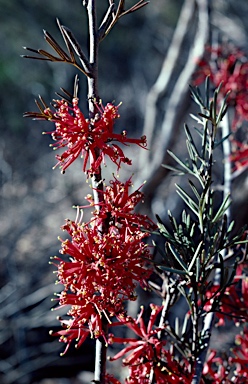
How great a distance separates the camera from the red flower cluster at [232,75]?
1.00m

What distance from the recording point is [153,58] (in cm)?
477

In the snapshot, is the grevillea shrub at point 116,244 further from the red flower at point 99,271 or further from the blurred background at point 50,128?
the blurred background at point 50,128

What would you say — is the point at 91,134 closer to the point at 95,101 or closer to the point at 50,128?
the point at 95,101

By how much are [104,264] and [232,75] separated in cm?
71

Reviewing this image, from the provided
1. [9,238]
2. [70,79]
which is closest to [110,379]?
[9,238]

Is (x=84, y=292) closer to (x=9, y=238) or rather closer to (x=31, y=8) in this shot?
(x=9, y=238)

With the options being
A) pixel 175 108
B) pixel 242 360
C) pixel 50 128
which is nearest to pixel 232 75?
pixel 175 108

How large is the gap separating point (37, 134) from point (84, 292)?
12.8 feet

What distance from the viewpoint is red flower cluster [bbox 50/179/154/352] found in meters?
0.46

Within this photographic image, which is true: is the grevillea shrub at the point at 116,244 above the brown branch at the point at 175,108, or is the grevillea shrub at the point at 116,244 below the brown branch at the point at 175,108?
below

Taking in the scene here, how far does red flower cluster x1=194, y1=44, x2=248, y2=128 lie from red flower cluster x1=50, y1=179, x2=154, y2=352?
522 millimetres

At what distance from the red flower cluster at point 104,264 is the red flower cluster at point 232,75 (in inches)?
20.5

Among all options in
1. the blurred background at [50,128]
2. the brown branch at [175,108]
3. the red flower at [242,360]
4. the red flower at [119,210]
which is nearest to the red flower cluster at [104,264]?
the red flower at [119,210]

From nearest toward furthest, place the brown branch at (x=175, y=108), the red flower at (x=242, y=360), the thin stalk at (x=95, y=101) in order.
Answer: the thin stalk at (x=95, y=101)
the red flower at (x=242, y=360)
the brown branch at (x=175, y=108)
